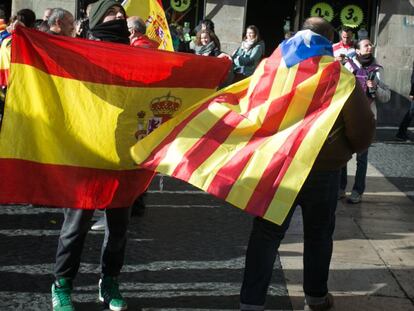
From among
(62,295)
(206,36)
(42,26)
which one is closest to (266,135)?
(62,295)

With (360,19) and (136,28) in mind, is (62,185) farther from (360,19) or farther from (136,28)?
(360,19)

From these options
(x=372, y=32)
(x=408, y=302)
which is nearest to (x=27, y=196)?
(x=408, y=302)

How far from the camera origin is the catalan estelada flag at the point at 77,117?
12.0 ft

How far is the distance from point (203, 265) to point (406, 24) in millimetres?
10134

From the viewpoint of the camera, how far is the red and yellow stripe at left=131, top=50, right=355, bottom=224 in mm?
3441

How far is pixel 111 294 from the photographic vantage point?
4004 millimetres

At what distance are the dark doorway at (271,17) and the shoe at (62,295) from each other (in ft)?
36.8

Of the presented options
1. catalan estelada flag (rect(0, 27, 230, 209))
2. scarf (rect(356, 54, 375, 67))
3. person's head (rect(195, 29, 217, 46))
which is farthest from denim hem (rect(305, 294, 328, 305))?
person's head (rect(195, 29, 217, 46))

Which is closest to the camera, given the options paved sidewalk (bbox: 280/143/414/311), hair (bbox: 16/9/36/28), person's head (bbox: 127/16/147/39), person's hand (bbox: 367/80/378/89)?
paved sidewalk (bbox: 280/143/414/311)

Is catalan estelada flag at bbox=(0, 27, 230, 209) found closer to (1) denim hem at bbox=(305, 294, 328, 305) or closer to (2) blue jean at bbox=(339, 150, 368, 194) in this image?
(1) denim hem at bbox=(305, 294, 328, 305)

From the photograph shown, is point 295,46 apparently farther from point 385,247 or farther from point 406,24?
point 406,24

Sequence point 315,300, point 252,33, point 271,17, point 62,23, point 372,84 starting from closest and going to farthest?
point 315,300 < point 62,23 < point 372,84 < point 252,33 < point 271,17

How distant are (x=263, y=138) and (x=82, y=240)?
1.15 m

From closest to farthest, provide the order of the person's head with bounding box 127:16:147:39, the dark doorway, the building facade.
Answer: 1. the person's head with bounding box 127:16:147:39
2. the building facade
3. the dark doorway
